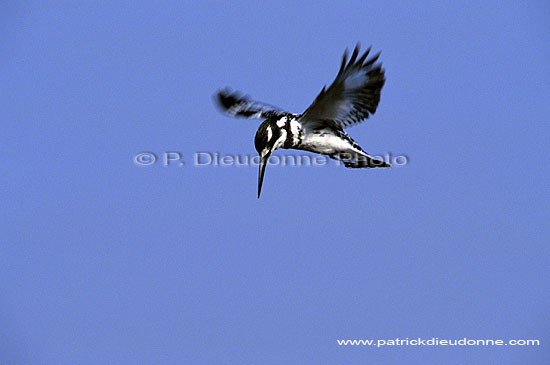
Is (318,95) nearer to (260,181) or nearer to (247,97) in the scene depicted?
(260,181)

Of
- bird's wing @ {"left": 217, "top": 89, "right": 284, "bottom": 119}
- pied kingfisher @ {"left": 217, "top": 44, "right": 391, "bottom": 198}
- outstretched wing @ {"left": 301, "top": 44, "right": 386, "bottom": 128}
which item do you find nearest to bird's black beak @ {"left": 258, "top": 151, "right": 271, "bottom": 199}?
pied kingfisher @ {"left": 217, "top": 44, "right": 391, "bottom": 198}

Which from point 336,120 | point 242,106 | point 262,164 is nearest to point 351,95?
point 336,120

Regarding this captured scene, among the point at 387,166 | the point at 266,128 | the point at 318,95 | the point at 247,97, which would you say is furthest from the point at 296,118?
the point at 247,97

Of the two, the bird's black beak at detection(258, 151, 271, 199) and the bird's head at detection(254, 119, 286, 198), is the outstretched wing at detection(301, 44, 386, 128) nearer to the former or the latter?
the bird's head at detection(254, 119, 286, 198)

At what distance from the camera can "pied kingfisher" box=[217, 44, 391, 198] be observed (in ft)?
20.5

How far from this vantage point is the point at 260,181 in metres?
6.93

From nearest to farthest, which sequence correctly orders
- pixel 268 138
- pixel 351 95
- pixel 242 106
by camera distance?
pixel 351 95
pixel 268 138
pixel 242 106

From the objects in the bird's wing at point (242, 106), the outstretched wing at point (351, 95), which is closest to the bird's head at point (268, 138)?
the outstretched wing at point (351, 95)

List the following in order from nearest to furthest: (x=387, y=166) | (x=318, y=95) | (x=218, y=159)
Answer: (x=318, y=95)
(x=387, y=166)
(x=218, y=159)

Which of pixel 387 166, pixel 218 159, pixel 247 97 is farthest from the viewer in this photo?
pixel 247 97

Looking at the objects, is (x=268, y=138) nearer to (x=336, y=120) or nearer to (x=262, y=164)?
(x=262, y=164)

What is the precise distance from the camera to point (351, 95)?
6473mm

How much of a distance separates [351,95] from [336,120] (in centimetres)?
42

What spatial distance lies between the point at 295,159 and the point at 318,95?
1629mm
